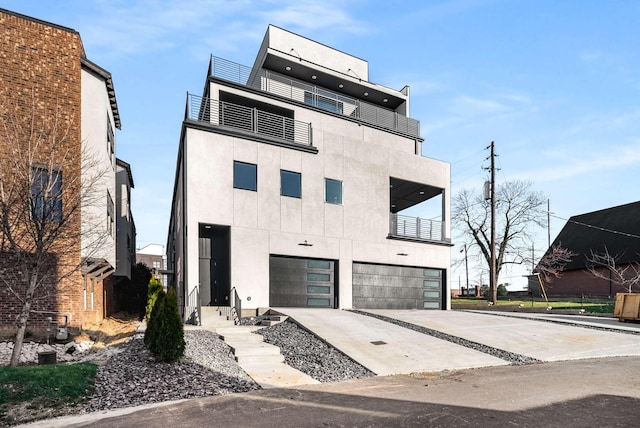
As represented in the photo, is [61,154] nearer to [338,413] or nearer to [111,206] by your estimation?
[111,206]

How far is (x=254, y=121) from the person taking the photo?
1977 cm

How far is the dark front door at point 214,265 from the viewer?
18.1m

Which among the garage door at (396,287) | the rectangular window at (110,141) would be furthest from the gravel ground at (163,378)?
the garage door at (396,287)

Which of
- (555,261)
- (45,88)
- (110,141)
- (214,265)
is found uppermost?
(45,88)

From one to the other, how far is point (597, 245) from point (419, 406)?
150ft

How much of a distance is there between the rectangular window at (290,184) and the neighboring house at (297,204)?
48 mm

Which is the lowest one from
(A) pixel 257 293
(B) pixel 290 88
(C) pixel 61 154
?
(A) pixel 257 293

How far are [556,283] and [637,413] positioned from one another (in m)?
44.9

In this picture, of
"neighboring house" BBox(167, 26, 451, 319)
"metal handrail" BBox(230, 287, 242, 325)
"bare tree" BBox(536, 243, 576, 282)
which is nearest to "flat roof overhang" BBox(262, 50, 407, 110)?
"neighboring house" BBox(167, 26, 451, 319)

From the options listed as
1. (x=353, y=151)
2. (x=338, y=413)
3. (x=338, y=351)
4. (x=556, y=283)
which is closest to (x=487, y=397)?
(x=338, y=413)

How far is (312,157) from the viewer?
2053 cm

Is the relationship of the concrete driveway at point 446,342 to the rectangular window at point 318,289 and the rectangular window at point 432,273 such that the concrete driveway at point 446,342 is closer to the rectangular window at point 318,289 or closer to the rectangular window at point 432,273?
the rectangular window at point 318,289

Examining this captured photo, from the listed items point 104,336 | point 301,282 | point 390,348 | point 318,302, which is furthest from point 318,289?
point 104,336

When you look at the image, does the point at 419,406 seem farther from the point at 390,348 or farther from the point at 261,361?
the point at 390,348
